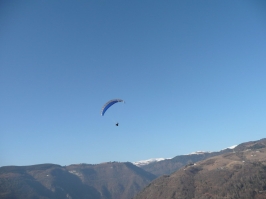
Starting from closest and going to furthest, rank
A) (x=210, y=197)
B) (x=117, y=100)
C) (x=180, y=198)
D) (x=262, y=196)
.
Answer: (x=117, y=100)
(x=262, y=196)
(x=210, y=197)
(x=180, y=198)

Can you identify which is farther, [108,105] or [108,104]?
[108,105]

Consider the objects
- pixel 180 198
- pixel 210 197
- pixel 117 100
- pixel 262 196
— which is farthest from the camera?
pixel 180 198

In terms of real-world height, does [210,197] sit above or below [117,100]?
below

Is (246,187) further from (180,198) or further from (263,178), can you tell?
(180,198)

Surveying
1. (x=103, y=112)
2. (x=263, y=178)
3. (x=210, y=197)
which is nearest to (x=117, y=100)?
(x=103, y=112)

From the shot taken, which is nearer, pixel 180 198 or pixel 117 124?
pixel 117 124

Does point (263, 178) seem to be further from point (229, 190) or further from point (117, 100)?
point (117, 100)

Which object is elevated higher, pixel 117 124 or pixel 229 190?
pixel 117 124

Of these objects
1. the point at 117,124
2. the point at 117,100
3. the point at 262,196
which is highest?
the point at 117,100

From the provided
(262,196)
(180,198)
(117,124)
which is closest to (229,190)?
(262,196)
